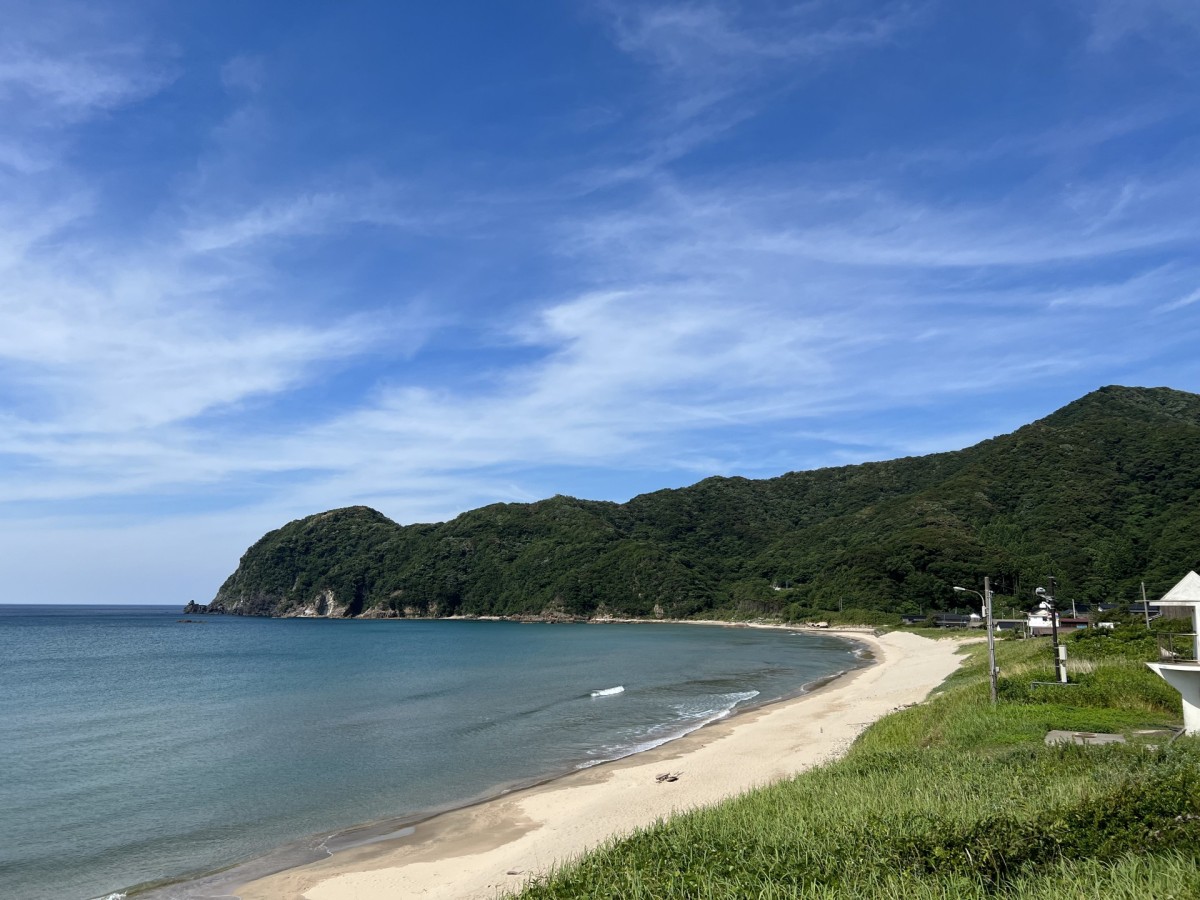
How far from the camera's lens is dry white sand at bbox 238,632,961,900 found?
14234 millimetres

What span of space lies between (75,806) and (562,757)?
48.0ft

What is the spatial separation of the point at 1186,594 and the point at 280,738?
31322 millimetres

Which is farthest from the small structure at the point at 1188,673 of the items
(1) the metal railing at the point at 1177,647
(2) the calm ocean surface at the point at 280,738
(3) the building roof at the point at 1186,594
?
(2) the calm ocean surface at the point at 280,738

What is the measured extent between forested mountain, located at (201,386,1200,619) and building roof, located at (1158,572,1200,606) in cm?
8502

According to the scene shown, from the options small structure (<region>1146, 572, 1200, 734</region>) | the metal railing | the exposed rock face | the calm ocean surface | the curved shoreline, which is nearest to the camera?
the curved shoreline

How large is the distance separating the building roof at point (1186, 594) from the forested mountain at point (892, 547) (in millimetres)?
85018

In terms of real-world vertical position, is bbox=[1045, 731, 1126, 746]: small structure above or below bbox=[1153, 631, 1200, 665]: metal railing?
below

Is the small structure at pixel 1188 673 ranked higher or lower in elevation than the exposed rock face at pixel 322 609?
higher

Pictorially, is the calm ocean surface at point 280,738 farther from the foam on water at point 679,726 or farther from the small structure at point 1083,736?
the small structure at point 1083,736

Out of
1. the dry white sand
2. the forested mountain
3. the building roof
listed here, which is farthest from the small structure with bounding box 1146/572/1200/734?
the forested mountain

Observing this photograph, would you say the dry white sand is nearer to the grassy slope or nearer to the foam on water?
the foam on water

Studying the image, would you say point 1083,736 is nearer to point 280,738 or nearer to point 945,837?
point 945,837

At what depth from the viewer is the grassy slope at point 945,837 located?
612 cm

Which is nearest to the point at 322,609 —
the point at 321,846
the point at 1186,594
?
the point at 321,846
